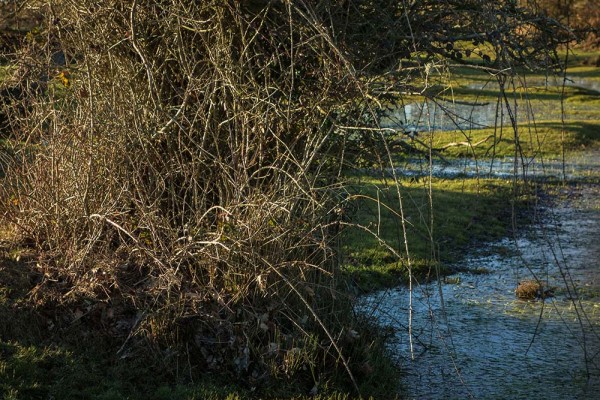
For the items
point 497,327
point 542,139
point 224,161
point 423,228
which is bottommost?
point 542,139

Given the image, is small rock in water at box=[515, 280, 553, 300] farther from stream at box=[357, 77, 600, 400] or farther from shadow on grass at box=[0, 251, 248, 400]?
shadow on grass at box=[0, 251, 248, 400]

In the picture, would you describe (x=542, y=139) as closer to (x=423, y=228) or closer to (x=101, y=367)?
Result: (x=423, y=228)

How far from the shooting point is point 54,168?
765 centimetres

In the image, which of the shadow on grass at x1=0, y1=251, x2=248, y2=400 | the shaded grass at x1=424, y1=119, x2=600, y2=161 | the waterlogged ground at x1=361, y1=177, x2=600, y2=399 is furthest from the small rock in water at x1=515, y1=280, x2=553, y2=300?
the shaded grass at x1=424, y1=119, x2=600, y2=161

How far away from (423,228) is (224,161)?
5509 millimetres

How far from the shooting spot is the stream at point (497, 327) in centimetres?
716

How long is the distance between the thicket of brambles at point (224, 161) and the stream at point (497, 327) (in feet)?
2.27

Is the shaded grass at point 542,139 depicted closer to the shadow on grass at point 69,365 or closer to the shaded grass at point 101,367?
the shaded grass at point 101,367

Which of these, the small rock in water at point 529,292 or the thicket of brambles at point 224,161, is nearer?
the thicket of brambles at point 224,161

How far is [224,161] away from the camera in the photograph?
725 cm

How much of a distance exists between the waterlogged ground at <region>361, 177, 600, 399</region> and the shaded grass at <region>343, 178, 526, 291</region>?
387mm

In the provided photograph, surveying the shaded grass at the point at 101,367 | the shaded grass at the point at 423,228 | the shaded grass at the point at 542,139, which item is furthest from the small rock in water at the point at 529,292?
the shaded grass at the point at 542,139

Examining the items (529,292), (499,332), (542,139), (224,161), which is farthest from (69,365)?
(542,139)

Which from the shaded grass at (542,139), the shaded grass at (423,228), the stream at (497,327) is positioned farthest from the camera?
the shaded grass at (542,139)
